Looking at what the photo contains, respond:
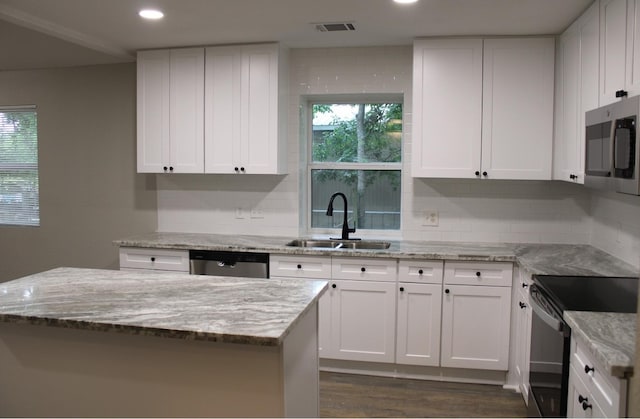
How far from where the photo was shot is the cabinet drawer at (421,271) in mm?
3527

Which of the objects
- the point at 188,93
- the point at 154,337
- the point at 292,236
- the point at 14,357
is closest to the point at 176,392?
the point at 154,337

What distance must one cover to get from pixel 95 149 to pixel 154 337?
10.9 feet

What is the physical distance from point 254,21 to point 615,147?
2266 millimetres

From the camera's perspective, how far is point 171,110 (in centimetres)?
414

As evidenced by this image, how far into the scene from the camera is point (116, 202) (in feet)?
15.5

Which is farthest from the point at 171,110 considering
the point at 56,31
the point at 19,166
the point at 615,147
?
the point at 615,147

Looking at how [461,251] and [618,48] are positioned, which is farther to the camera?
[461,251]

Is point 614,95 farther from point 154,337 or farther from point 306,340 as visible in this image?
point 154,337

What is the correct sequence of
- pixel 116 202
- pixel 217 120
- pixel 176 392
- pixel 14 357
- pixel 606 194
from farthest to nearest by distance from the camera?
pixel 116 202, pixel 217 120, pixel 606 194, pixel 14 357, pixel 176 392

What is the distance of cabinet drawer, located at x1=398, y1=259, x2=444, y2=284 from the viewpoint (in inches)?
139

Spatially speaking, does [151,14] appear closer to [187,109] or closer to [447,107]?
[187,109]

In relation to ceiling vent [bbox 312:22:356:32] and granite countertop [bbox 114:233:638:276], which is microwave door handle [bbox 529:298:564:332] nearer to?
granite countertop [bbox 114:233:638:276]

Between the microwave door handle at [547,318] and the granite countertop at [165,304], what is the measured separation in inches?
39.6

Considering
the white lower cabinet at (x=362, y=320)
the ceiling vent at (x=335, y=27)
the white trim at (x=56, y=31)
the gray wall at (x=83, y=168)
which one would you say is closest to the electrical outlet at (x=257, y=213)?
the gray wall at (x=83, y=168)
